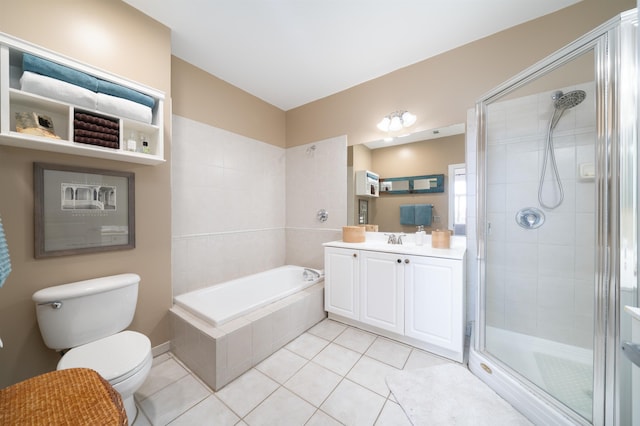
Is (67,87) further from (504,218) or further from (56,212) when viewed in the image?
(504,218)

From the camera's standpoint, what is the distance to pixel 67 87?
50.6 inches

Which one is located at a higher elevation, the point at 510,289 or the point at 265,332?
the point at 510,289

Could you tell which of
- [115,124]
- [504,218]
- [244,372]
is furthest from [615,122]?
[115,124]

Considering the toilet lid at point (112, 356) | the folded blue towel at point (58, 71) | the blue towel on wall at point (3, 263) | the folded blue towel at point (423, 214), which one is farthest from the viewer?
the folded blue towel at point (423, 214)

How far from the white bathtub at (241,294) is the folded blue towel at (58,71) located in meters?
1.67

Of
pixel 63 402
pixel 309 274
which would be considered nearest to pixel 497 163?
pixel 309 274

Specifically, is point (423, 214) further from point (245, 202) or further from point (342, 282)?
point (245, 202)

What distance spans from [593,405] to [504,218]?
3.79 feet

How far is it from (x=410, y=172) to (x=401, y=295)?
1223mm

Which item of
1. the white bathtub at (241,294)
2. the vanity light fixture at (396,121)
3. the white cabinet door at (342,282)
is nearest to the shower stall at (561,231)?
the vanity light fixture at (396,121)

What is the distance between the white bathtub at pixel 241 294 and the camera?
5.73ft

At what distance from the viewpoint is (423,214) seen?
221cm

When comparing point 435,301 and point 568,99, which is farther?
point 435,301

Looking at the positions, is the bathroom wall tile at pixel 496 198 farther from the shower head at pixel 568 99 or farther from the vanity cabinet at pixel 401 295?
the shower head at pixel 568 99
